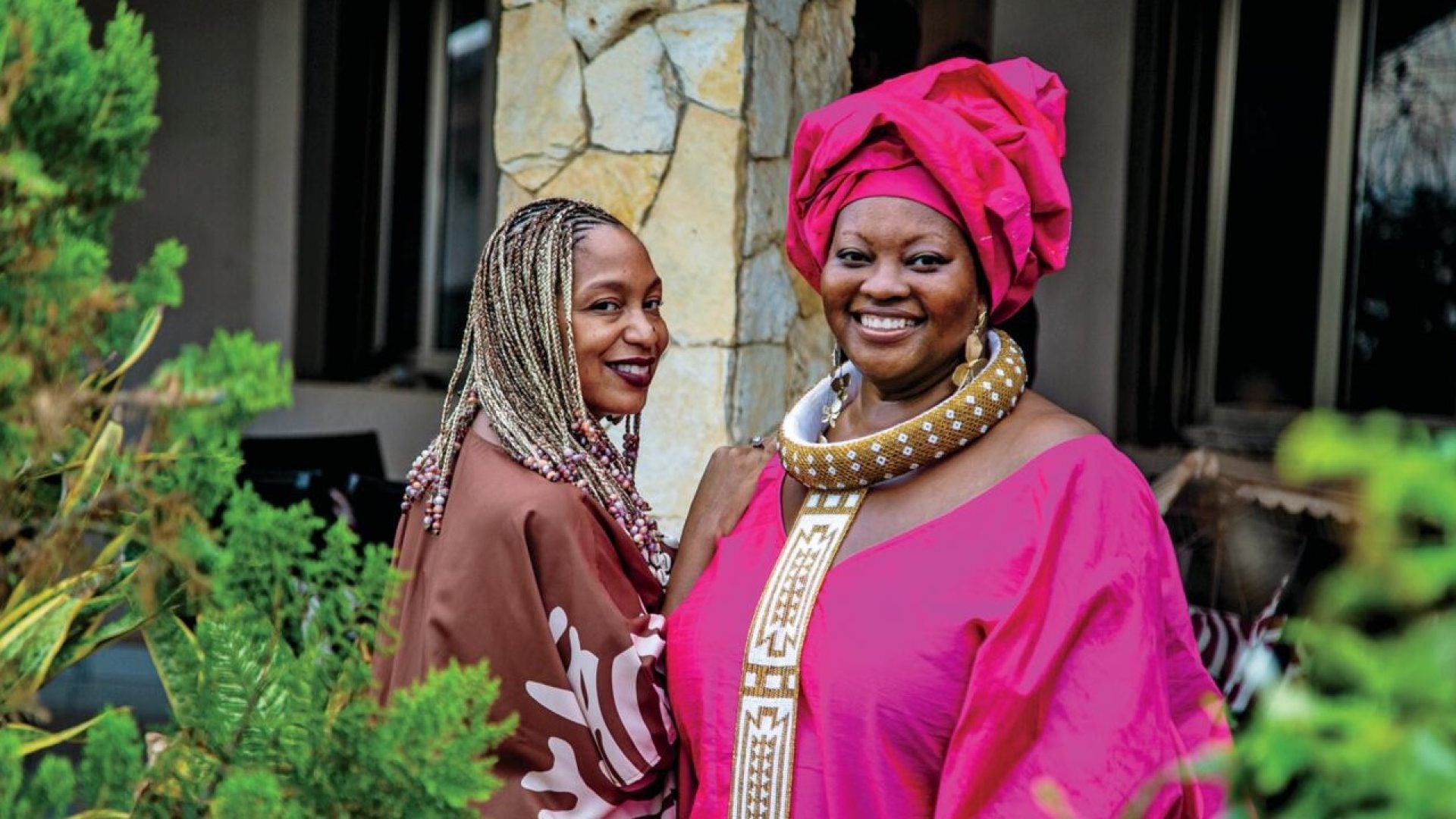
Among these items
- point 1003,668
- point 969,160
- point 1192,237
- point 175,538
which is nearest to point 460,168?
point 1192,237

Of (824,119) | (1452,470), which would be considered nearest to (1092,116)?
(824,119)

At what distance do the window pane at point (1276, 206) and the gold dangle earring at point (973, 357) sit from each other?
2.38 meters

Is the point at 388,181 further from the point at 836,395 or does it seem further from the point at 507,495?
the point at 507,495

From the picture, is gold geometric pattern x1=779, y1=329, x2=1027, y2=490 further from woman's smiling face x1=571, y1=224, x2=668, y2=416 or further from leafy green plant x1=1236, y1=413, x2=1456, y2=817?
leafy green plant x1=1236, y1=413, x2=1456, y2=817

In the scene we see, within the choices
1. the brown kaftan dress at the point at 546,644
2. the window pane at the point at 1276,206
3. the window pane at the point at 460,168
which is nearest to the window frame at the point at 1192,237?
the window pane at the point at 1276,206

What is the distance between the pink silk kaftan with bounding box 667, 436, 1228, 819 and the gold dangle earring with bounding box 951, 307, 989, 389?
20 cm

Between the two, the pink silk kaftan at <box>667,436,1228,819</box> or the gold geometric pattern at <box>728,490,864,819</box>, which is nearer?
the pink silk kaftan at <box>667,436,1228,819</box>

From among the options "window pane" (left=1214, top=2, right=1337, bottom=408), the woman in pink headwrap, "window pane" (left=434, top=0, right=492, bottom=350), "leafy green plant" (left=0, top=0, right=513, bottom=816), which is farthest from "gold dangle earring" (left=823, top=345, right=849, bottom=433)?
"window pane" (left=434, top=0, right=492, bottom=350)

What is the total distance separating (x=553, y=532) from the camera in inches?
84.8

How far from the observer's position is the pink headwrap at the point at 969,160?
7.04 feet

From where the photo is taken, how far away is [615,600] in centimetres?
223

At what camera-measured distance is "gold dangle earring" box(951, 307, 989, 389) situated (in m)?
2.22

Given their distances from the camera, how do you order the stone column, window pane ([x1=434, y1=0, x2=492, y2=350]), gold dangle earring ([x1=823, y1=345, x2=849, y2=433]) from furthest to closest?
window pane ([x1=434, y1=0, x2=492, y2=350]) → the stone column → gold dangle earring ([x1=823, y1=345, x2=849, y2=433])

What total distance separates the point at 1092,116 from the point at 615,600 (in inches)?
107
